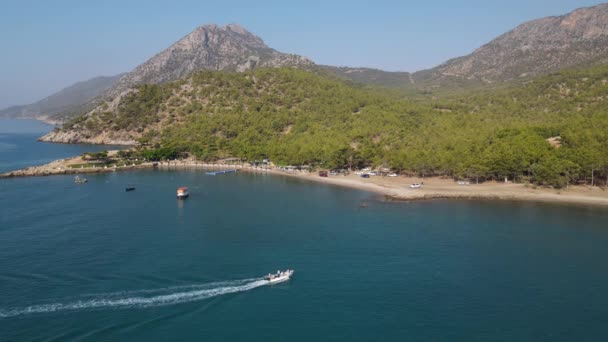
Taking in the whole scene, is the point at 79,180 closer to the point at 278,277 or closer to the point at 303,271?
the point at 303,271

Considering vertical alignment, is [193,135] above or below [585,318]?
above

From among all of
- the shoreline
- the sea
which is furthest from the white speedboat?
the shoreline

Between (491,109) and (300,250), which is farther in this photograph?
(491,109)

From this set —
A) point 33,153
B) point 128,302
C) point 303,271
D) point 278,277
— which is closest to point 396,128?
point 303,271

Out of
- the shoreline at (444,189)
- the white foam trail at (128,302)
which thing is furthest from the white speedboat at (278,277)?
the shoreline at (444,189)

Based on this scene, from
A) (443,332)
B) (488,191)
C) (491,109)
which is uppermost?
(491,109)

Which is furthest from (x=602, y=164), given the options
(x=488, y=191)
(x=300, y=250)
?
(x=300, y=250)

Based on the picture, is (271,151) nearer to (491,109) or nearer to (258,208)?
(258,208)
